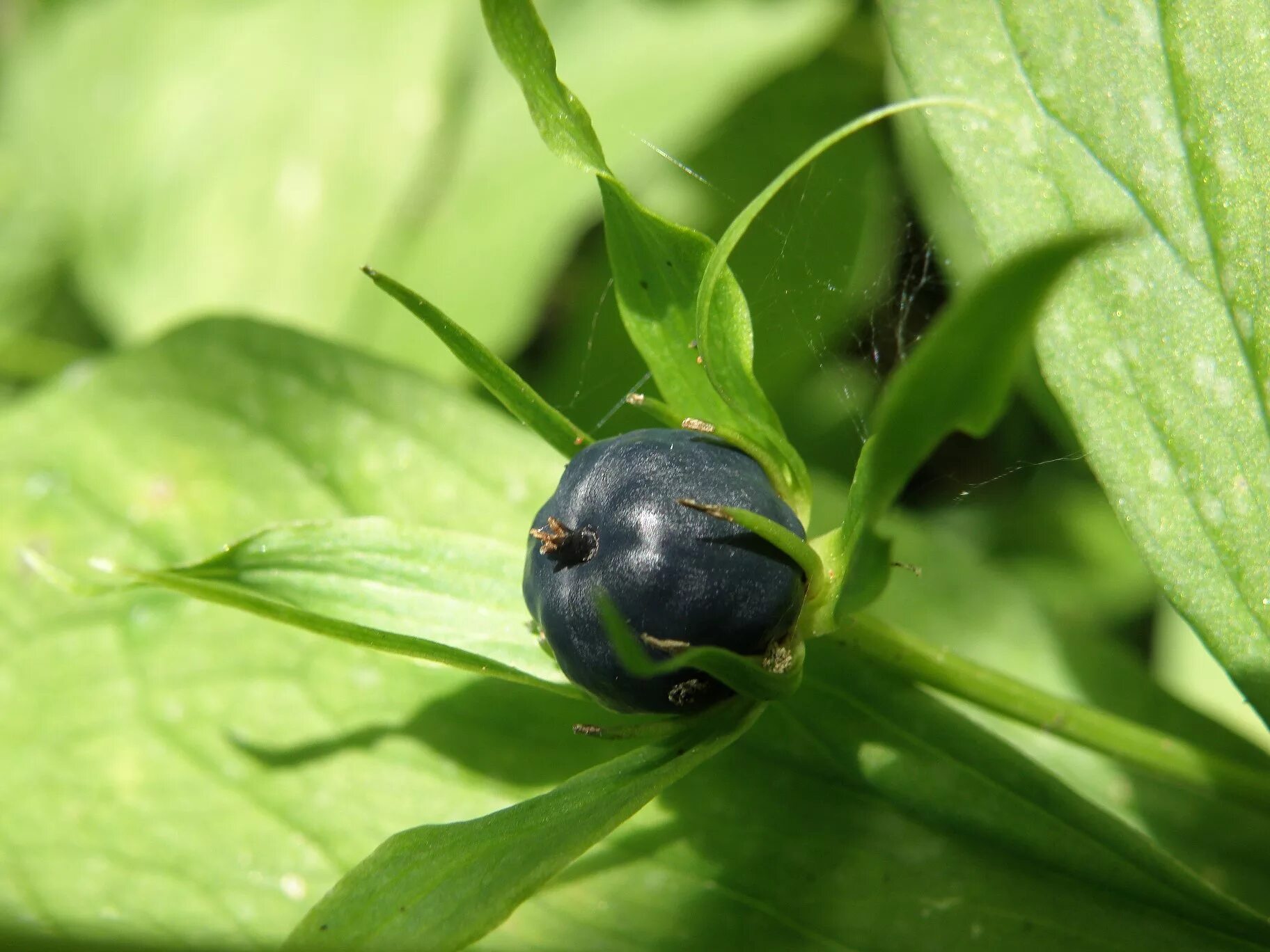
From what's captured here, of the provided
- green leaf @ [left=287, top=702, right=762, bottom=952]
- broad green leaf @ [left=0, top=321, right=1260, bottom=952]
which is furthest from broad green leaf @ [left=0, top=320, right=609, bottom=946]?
green leaf @ [left=287, top=702, right=762, bottom=952]

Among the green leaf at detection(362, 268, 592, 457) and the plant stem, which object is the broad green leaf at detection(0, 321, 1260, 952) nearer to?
the plant stem

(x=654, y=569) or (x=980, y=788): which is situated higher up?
(x=654, y=569)

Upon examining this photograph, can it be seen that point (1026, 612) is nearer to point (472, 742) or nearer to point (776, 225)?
point (472, 742)

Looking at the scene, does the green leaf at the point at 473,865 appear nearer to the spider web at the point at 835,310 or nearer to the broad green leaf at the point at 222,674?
the broad green leaf at the point at 222,674

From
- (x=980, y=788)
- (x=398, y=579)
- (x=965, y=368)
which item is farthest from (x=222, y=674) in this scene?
(x=965, y=368)

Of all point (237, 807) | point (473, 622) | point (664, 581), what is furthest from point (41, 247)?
point (664, 581)

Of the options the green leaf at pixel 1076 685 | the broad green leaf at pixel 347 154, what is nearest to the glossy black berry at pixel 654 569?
the green leaf at pixel 1076 685

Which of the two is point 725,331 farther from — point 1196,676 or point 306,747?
point 1196,676
